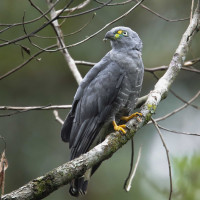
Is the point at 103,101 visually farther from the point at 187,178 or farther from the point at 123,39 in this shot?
the point at 187,178

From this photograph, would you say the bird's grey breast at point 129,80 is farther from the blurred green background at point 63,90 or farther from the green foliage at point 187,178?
the blurred green background at point 63,90

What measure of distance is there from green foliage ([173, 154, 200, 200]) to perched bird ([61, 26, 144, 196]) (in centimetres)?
94

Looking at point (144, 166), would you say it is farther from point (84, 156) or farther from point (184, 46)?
point (84, 156)

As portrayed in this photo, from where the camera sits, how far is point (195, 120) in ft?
23.9

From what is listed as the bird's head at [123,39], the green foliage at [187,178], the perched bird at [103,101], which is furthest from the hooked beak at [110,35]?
the green foliage at [187,178]

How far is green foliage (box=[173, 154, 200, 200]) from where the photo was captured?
445 centimetres

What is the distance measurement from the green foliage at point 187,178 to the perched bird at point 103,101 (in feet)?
3.10

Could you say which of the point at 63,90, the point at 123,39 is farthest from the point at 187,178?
the point at 63,90

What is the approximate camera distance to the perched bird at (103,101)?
3.79 meters

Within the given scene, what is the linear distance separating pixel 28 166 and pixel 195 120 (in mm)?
3010

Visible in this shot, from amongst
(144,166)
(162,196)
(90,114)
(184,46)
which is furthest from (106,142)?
(144,166)

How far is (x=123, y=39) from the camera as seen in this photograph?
4383mm

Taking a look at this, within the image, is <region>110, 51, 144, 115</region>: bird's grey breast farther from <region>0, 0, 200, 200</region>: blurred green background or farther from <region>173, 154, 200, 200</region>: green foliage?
<region>0, 0, 200, 200</region>: blurred green background

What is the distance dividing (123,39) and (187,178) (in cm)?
166
